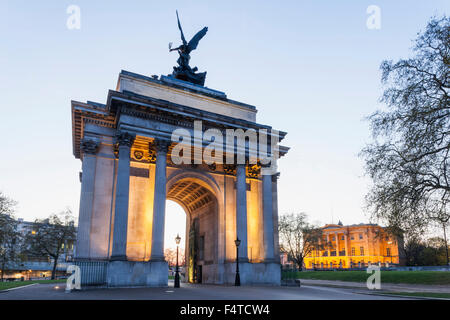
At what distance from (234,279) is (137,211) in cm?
879

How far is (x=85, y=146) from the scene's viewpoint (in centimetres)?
2531

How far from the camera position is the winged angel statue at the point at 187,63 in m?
33.5

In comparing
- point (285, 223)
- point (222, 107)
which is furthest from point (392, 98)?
point (285, 223)

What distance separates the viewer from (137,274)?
74.5 feet

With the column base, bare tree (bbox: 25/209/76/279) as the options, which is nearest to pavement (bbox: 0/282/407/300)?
the column base

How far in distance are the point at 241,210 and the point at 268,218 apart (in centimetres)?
284

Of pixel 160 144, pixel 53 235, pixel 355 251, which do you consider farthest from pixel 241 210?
pixel 355 251

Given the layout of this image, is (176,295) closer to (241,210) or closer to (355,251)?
(241,210)

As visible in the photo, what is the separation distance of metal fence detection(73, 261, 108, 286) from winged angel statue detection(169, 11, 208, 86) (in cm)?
1824

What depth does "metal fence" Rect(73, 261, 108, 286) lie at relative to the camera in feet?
70.7

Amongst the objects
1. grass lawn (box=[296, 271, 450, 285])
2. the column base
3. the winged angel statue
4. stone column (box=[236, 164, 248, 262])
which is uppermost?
the winged angel statue

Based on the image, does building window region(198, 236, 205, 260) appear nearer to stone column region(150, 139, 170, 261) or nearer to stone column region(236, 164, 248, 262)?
stone column region(236, 164, 248, 262)

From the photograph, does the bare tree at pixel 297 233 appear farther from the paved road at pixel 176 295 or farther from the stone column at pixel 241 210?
the paved road at pixel 176 295
